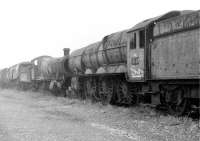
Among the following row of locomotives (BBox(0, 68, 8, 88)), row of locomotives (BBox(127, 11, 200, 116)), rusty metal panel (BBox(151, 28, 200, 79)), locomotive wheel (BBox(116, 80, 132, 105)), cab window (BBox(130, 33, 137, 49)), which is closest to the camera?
rusty metal panel (BBox(151, 28, 200, 79))

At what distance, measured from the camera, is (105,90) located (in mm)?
17094

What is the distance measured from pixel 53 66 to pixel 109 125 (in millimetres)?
17378

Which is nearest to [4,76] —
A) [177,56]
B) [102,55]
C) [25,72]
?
[25,72]

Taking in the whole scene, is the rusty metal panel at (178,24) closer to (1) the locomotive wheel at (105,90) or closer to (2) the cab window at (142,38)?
(2) the cab window at (142,38)

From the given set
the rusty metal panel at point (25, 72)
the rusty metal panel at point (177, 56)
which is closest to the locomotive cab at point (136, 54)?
the rusty metal panel at point (177, 56)

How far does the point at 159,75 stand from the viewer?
40.2 ft

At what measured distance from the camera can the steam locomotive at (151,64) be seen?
1072cm

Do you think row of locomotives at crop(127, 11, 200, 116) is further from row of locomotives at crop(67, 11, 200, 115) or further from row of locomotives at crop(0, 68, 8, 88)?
row of locomotives at crop(0, 68, 8, 88)

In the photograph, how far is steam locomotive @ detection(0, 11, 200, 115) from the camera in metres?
10.7

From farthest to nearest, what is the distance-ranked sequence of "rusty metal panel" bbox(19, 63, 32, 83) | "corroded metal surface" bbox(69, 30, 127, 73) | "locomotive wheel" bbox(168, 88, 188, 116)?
"rusty metal panel" bbox(19, 63, 32, 83) → "corroded metal surface" bbox(69, 30, 127, 73) → "locomotive wheel" bbox(168, 88, 188, 116)

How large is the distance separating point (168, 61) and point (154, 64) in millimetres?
940

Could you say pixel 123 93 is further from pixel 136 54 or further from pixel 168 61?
pixel 168 61

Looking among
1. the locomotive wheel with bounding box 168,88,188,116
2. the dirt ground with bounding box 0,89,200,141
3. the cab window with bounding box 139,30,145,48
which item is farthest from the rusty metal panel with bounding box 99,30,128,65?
the locomotive wheel with bounding box 168,88,188,116

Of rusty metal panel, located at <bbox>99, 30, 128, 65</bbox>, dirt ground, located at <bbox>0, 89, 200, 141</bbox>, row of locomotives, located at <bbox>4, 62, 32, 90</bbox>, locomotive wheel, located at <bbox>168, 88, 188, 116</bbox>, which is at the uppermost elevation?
rusty metal panel, located at <bbox>99, 30, 128, 65</bbox>
